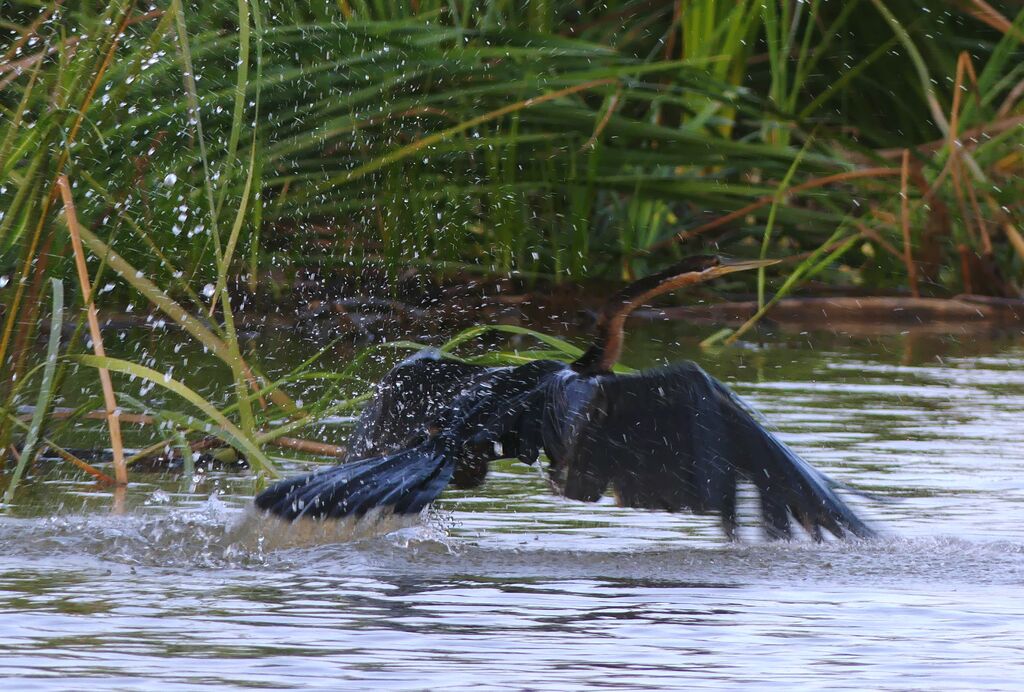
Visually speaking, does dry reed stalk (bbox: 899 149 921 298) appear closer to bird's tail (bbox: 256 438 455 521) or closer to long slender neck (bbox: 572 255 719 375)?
long slender neck (bbox: 572 255 719 375)

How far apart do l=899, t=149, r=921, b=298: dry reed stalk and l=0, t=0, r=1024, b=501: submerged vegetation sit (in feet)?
0.09

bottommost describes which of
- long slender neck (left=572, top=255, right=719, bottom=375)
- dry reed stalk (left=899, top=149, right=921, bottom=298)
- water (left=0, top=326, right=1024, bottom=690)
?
water (left=0, top=326, right=1024, bottom=690)

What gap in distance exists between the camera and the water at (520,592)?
3.03 m

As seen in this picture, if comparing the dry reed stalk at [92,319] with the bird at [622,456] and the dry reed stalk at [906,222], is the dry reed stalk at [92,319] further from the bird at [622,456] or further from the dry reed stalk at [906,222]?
the dry reed stalk at [906,222]

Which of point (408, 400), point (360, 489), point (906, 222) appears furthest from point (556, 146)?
point (360, 489)

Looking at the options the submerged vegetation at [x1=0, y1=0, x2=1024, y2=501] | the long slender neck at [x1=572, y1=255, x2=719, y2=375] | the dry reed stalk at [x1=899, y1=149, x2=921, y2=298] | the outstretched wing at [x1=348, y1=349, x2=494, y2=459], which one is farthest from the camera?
the dry reed stalk at [x1=899, y1=149, x2=921, y2=298]

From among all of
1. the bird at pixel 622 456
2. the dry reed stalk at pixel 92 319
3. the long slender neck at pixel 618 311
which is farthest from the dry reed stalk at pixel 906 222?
the dry reed stalk at pixel 92 319

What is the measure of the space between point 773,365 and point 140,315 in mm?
2183

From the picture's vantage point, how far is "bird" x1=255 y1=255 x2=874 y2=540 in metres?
3.92

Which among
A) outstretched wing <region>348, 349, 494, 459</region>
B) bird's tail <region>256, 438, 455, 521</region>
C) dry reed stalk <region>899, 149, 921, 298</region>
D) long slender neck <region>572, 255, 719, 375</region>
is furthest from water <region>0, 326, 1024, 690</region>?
dry reed stalk <region>899, 149, 921, 298</region>

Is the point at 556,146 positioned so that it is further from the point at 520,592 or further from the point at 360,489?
the point at 520,592

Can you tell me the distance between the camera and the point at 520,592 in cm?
363

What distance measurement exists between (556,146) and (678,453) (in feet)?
11.7

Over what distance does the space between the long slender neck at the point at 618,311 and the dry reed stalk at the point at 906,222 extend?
10.4ft
